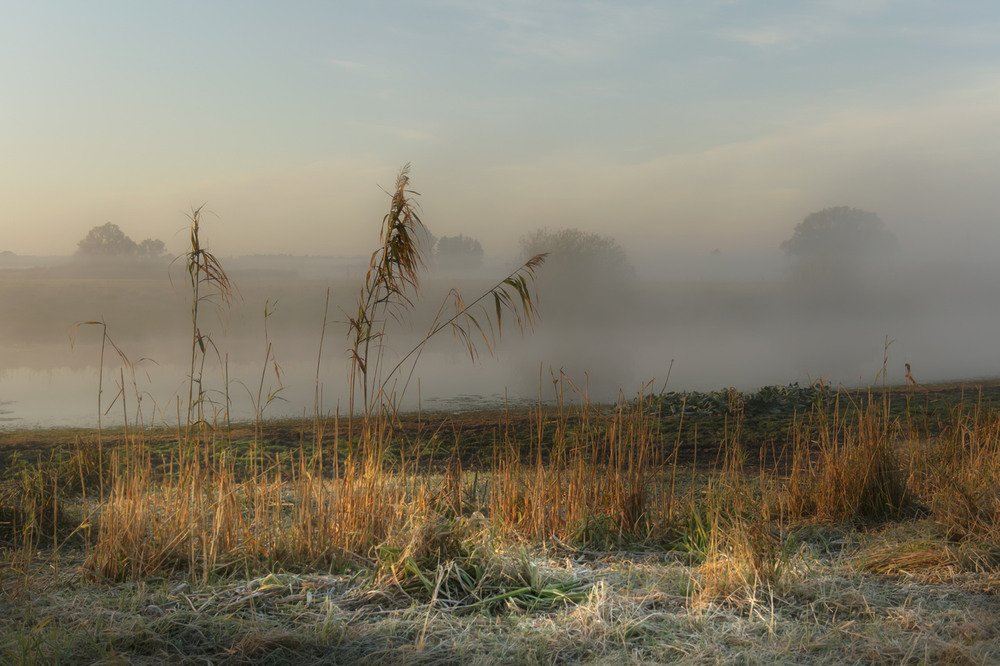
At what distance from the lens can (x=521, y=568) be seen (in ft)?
10.9

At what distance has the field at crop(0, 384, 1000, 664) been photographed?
2801mm

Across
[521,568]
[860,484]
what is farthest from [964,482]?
[521,568]

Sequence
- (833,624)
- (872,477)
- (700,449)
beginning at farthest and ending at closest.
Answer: (700,449) → (872,477) → (833,624)

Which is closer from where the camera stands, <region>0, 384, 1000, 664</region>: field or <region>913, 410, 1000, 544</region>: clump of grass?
<region>0, 384, 1000, 664</region>: field

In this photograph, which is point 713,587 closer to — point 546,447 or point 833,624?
point 833,624

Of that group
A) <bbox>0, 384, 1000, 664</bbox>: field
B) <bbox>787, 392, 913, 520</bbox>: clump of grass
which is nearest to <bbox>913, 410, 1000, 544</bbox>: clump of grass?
<bbox>0, 384, 1000, 664</bbox>: field

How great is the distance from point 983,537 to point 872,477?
0.81 m

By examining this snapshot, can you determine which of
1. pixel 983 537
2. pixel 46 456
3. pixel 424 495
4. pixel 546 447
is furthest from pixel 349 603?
pixel 46 456

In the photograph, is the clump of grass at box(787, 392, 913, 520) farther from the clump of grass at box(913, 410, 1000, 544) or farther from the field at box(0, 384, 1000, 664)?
the clump of grass at box(913, 410, 1000, 544)

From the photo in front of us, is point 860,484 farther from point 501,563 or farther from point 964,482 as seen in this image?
point 501,563

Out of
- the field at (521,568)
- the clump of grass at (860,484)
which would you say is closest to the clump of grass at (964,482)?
the field at (521,568)

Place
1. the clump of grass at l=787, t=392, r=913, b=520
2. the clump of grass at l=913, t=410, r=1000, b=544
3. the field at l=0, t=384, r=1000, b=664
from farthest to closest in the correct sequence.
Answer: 1. the clump of grass at l=787, t=392, r=913, b=520
2. the clump of grass at l=913, t=410, r=1000, b=544
3. the field at l=0, t=384, r=1000, b=664

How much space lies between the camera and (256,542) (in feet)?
12.0

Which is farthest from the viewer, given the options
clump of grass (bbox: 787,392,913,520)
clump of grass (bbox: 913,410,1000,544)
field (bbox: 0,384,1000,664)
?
clump of grass (bbox: 787,392,913,520)
